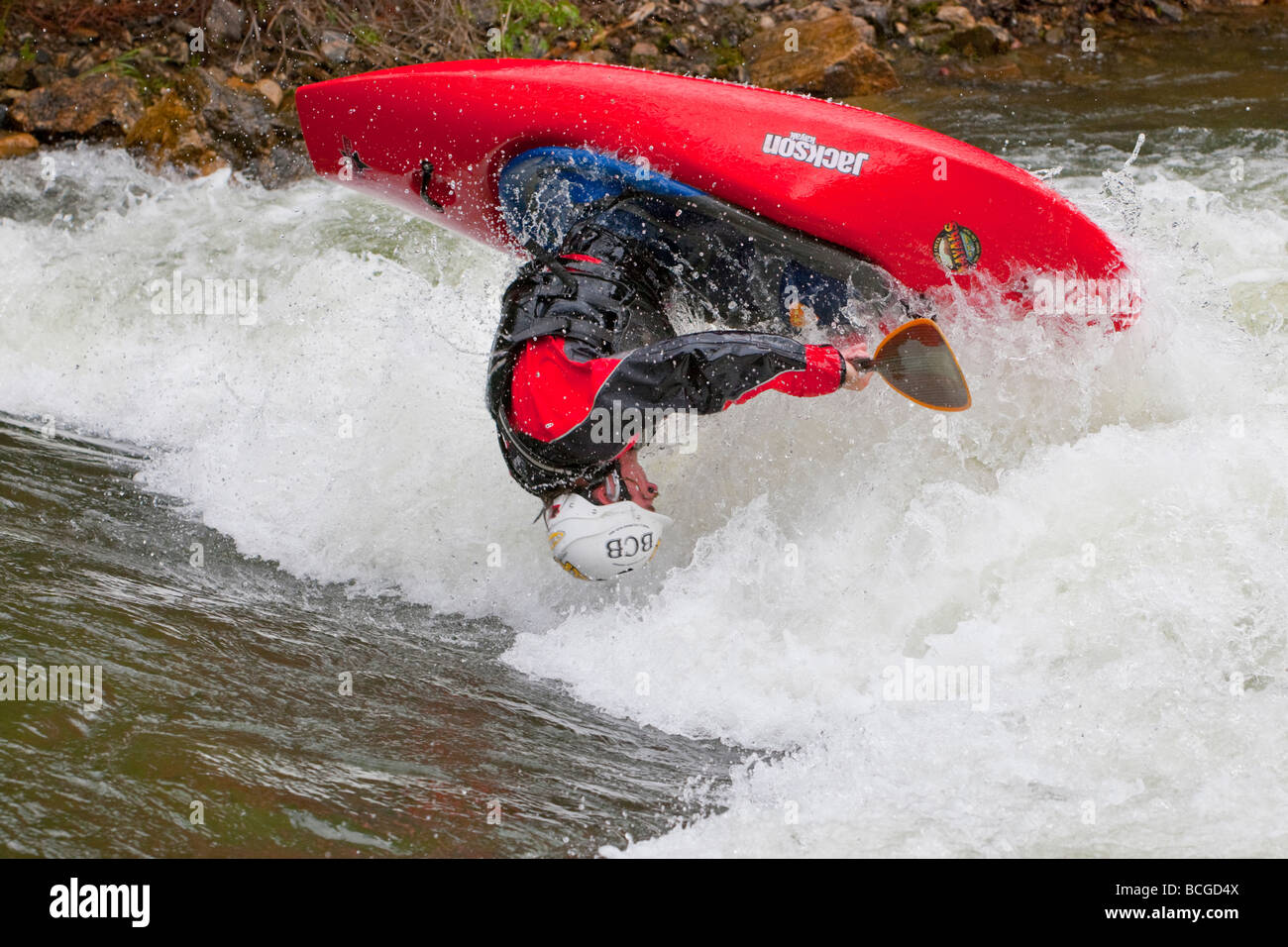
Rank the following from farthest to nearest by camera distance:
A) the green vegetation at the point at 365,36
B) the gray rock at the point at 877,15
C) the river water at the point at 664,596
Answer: the gray rock at the point at 877,15
the green vegetation at the point at 365,36
the river water at the point at 664,596

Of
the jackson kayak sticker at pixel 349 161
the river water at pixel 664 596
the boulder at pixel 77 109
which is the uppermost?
the boulder at pixel 77 109

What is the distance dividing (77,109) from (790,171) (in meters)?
5.46

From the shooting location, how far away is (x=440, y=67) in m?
4.29

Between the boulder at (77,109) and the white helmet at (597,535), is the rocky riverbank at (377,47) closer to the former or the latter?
the boulder at (77,109)

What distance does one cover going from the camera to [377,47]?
7.98 metres

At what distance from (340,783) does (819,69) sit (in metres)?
6.40

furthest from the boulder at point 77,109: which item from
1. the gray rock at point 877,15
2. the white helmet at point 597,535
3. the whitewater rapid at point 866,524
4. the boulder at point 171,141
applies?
the white helmet at point 597,535

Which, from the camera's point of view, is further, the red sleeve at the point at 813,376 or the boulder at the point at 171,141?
the boulder at the point at 171,141

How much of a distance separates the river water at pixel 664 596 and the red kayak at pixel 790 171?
198mm

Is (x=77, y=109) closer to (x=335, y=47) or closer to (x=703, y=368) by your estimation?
(x=335, y=47)

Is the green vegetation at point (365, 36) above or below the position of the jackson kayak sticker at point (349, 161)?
above

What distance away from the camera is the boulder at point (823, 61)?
25.5 feet
